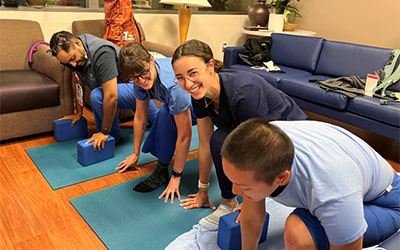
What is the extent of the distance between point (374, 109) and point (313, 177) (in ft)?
6.60

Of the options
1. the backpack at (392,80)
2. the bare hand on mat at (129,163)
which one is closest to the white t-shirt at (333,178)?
the bare hand on mat at (129,163)

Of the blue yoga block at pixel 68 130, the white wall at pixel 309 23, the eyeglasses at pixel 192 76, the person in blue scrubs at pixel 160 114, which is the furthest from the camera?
the white wall at pixel 309 23

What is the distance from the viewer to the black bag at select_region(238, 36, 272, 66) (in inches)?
156

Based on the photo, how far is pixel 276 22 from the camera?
444 centimetres

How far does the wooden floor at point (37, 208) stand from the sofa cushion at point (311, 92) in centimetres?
160

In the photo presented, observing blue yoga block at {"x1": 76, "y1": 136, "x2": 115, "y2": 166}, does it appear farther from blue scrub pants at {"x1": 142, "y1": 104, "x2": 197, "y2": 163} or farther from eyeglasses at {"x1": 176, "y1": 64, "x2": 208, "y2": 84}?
eyeglasses at {"x1": 176, "y1": 64, "x2": 208, "y2": 84}

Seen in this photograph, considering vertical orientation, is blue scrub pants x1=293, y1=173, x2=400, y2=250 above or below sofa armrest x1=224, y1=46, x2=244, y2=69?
below

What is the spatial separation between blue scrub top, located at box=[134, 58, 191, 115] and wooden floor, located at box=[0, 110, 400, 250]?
0.59 metres

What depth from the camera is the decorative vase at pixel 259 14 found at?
462 centimetres

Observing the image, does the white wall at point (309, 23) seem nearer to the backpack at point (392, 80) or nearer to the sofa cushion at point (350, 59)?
the sofa cushion at point (350, 59)

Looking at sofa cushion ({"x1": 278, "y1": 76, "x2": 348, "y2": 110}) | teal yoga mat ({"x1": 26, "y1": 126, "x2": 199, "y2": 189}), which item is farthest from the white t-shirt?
sofa cushion ({"x1": 278, "y1": 76, "x2": 348, "y2": 110})

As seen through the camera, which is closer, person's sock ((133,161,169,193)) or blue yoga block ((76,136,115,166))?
person's sock ((133,161,169,193))

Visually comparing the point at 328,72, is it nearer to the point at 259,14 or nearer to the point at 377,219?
the point at 259,14

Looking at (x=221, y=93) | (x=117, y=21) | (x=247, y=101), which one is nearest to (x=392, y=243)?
(x=247, y=101)
